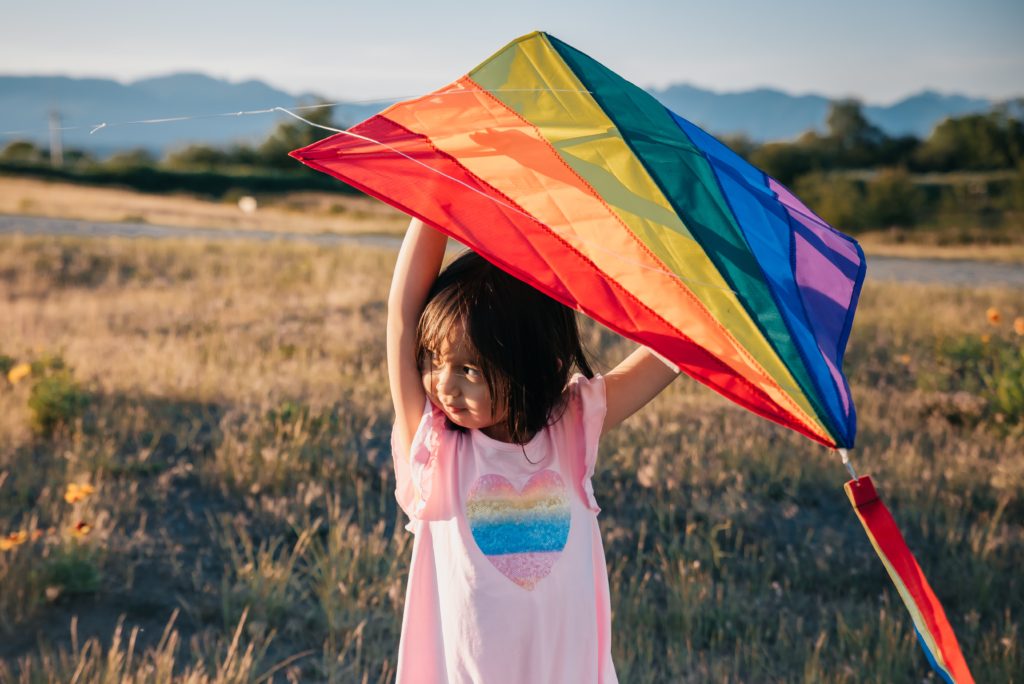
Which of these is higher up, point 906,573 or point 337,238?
point 337,238

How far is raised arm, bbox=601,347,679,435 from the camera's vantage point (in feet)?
6.25

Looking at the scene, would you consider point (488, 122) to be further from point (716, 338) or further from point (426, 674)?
point (426, 674)

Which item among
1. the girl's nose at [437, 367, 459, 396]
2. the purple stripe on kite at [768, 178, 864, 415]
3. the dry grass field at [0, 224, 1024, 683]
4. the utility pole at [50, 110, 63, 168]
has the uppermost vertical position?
the utility pole at [50, 110, 63, 168]

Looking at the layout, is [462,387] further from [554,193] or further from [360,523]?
[360,523]

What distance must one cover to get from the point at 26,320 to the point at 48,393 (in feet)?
12.7

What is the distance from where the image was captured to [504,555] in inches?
69.8

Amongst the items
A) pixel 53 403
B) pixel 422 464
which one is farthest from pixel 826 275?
pixel 53 403

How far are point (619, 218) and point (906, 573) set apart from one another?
2.59 feet

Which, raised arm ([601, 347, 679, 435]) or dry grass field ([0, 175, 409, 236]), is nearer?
raised arm ([601, 347, 679, 435])

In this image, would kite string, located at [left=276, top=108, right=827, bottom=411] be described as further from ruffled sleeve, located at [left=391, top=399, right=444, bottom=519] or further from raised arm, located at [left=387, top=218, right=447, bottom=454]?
ruffled sleeve, located at [left=391, top=399, right=444, bottom=519]

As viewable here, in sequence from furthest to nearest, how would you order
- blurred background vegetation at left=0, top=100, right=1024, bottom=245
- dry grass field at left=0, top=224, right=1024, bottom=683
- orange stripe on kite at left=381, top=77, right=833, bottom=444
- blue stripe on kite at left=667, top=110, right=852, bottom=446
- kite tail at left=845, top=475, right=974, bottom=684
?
blurred background vegetation at left=0, top=100, right=1024, bottom=245, dry grass field at left=0, top=224, right=1024, bottom=683, orange stripe on kite at left=381, top=77, right=833, bottom=444, blue stripe on kite at left=667, top=110, right=852, bottom=446, kite tail at left=845, top=475, right=974, bottom=684

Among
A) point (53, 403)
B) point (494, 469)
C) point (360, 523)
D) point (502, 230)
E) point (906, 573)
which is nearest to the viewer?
point (906, 573)

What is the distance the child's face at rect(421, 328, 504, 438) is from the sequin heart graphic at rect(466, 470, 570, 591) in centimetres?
13

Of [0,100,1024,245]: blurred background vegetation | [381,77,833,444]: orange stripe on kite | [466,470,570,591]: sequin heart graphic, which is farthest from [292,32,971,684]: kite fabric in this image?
[0,100,1024,245]: blurred background vegetation
